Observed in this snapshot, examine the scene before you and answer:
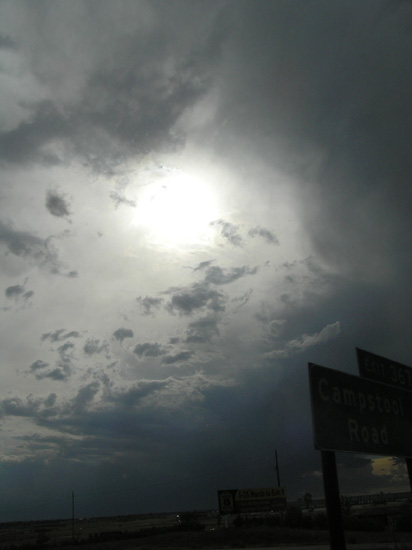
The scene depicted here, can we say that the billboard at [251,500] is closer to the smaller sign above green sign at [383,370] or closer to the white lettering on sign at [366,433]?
the smaller sign above green sign at [383,370]

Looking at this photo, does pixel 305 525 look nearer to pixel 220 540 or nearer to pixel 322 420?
pixel 220 540

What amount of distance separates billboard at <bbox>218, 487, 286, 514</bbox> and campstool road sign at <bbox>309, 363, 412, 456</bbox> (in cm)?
6400

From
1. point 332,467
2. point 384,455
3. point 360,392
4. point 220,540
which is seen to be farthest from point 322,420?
point 220,540

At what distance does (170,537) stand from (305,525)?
1600cm

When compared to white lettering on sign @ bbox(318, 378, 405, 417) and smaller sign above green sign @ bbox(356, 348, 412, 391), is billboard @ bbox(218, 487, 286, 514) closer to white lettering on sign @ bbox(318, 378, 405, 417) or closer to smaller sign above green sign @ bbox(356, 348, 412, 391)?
smaller sign above green sign @ bbox(356, 348, 412, 391)

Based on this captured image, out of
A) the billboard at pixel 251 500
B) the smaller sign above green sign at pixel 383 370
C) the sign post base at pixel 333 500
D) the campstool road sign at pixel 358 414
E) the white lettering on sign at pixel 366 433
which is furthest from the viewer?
the billboard at pixel 251 500

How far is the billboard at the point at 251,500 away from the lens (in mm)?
67938

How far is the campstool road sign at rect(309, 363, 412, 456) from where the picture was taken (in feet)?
26.9

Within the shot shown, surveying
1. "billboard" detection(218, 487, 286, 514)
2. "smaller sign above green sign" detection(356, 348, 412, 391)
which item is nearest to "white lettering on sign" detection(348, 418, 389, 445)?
"smaller sign above green sign" detection(356, 348, 412, 391)

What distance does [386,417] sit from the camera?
10375mm

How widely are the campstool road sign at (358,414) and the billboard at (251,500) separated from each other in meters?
64.0

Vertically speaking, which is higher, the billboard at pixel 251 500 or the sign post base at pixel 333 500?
the sign post base at pixel 333 500

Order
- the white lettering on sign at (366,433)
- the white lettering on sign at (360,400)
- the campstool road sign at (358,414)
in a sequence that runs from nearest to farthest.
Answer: the campstool road sign at (358,414) < the white lettering on sign at (360,400) < the white lettering on sign at (366,433)

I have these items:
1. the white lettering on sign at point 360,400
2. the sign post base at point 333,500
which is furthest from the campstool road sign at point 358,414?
the sign post base at point 333,500
